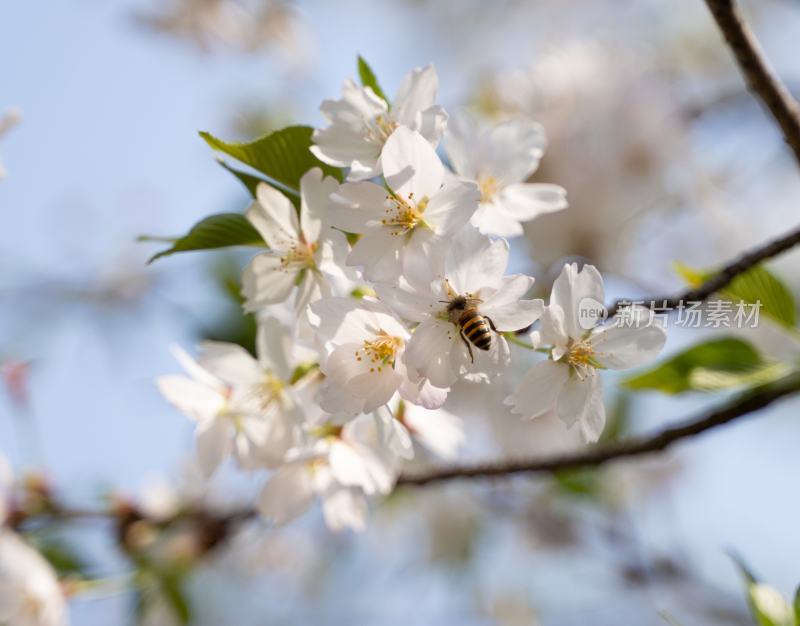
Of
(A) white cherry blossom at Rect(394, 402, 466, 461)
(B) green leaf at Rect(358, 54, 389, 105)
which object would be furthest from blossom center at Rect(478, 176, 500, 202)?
(A) white cherry blossom at Rect(394, 402, 466, 461)

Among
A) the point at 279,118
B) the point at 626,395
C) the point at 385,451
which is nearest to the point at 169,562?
the point at 385,451

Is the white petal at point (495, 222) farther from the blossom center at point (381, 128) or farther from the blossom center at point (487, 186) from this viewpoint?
the blossom center at point (381, 128)

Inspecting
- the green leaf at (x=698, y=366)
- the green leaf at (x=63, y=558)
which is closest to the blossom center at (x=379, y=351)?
the green leaf at (x=698, y=366)

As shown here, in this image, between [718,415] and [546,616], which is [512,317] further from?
[546,616]

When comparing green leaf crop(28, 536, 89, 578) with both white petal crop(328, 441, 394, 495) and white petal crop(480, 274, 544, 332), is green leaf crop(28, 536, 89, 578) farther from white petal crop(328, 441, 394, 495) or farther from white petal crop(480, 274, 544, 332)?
white petal crop(480, 274, 544, 332)

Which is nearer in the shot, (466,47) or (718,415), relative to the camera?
(718,415)

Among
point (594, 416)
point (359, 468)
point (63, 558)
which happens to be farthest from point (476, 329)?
point (63, 558)

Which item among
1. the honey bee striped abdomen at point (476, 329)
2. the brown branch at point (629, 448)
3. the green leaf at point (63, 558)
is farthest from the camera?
the green leaf at point (63, 558)
